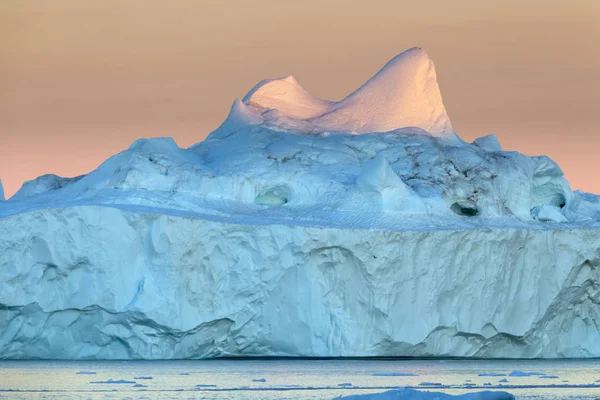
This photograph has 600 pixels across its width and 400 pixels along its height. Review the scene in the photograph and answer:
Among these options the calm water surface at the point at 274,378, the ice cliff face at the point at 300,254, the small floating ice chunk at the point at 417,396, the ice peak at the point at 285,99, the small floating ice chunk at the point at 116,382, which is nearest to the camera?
the small floating ice chunk at the point at 417,396

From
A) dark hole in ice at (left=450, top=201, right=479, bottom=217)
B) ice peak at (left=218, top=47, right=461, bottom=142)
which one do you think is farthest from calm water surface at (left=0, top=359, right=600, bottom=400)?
ice peak at (left=218, top=47, right=461, bottom=142)

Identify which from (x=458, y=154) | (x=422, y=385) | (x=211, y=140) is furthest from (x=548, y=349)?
(x=211, y=140)

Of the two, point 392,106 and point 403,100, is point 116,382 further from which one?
point 403,100

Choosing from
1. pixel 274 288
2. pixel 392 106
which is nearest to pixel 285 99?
pixel 392 106

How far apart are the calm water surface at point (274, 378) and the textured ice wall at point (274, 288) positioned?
0.52m

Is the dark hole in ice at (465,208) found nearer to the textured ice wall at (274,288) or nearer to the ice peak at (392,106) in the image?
the textured ice wall at (274,288)

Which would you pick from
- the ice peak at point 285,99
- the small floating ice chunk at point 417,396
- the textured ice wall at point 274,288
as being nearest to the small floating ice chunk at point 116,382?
the textured ice wall at point 274,288

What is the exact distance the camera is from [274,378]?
29.8 m

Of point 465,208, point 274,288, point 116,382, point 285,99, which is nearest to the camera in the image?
point 116,382

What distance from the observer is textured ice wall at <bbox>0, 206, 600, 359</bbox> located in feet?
102

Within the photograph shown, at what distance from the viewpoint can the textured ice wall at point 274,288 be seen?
31.1m

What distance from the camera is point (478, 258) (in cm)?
3291

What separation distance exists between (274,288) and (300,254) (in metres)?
0.90

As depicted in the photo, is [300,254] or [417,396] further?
[300,254]
